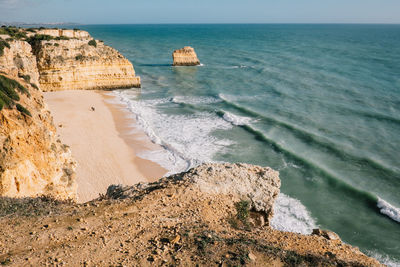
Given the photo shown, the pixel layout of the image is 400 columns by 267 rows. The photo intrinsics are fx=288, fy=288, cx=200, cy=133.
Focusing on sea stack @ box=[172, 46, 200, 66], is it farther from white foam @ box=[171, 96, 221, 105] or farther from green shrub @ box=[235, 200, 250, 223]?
green shrub @ box=[235, 200, 250, 223]

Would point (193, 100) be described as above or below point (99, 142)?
above

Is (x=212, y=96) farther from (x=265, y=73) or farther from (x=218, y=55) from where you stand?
(x=218, y=55)

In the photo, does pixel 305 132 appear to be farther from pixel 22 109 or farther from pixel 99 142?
pixel 22 109

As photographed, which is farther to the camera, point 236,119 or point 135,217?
point 236,119

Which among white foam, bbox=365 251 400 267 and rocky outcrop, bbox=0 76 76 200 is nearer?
rocky outcrop, bbox=0 76 76 200

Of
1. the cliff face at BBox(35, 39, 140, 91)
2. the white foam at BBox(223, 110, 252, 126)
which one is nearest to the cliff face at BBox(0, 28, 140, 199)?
the cliff face at BBox(35, 39, 140, 91)

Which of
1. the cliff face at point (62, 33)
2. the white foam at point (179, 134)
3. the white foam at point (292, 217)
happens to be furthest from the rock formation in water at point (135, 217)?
the cliff face at point (62, 33)

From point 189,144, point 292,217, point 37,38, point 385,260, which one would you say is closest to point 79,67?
point 37,38
